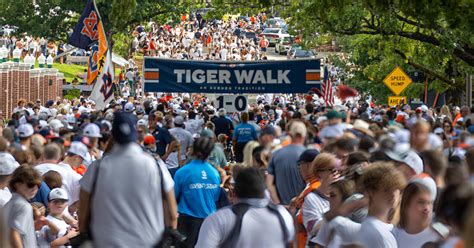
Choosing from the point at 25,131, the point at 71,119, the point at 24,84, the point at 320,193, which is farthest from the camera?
the point at 24,84

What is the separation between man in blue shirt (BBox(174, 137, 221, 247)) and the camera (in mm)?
11891

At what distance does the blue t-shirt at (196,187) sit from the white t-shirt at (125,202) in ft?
13.2

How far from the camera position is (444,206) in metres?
3.71

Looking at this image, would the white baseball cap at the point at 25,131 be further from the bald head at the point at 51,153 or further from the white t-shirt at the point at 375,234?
the white t-shirt at the point at 375,234

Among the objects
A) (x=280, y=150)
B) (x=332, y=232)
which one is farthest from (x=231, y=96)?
(x=332, y=232)

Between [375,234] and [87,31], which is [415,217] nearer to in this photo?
[375,234]

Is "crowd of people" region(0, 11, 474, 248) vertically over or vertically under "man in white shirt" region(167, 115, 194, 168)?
over

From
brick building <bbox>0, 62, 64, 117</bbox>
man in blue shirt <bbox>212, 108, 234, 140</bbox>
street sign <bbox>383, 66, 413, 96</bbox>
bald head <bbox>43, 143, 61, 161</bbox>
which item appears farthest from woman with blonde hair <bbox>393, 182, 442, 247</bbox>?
brick building <bbox>0, 62, 64, 117</bbox>

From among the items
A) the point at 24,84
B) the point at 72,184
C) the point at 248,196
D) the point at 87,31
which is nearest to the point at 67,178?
the point at 72,184

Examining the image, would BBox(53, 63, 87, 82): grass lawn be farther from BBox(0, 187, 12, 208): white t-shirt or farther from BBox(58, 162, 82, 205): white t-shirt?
BBox(0, 187, 12, 208): white t-shirt

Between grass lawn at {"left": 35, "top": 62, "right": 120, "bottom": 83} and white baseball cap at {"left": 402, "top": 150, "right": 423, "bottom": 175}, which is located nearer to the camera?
white baseball cap at {"left": 402, "top": 150, "right": 423, "bottom": 175}

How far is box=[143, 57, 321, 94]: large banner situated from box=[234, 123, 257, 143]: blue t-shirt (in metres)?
3.97

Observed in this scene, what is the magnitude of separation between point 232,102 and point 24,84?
22591 millimetres

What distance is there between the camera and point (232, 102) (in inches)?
993
